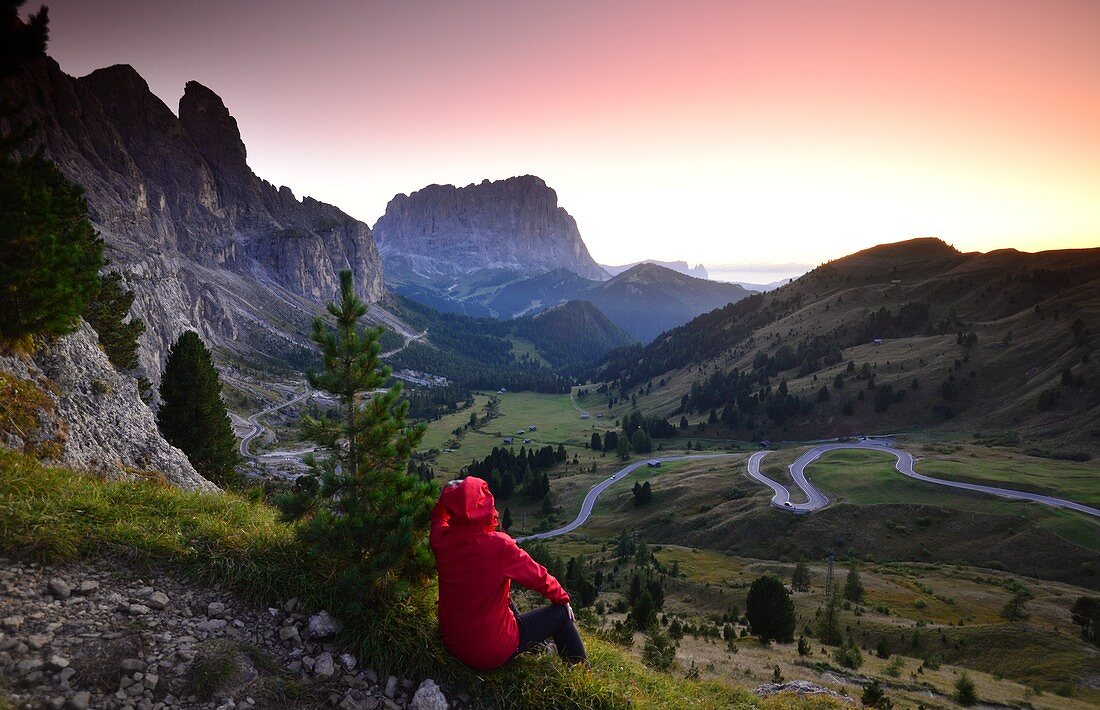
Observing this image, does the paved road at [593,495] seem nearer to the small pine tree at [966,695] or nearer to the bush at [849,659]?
the bush at [849,659]

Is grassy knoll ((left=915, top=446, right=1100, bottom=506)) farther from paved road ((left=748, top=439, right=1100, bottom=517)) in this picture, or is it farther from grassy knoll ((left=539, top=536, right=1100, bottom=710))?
grassy knoll ((left=539, top=536, right=1100, bottom=710))

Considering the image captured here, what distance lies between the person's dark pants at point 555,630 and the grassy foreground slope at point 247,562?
1.11 ft

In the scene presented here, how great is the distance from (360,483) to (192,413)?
117 feet

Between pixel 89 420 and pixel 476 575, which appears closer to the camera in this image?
pixel 476 575

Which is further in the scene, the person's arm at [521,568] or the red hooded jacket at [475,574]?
the person's arm at [521,568]

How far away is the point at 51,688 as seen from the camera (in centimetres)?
576

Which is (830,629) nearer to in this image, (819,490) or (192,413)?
(192,413)

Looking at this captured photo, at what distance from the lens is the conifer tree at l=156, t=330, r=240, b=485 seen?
35594mm

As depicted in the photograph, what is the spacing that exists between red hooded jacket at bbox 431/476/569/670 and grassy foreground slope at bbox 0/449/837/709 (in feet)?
1.75

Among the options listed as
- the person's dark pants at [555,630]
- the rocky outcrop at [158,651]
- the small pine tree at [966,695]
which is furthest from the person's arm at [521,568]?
the small pine tree at [966,695]

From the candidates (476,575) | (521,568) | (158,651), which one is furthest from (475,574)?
(158,651)

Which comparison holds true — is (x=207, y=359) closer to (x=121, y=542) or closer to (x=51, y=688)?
(x=121, y=542)

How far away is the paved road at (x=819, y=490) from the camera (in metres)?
79.6

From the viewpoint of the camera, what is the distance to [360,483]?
8.99 m
